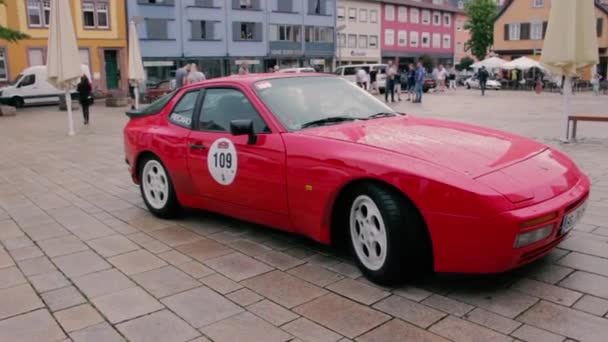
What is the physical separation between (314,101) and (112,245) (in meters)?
2.20

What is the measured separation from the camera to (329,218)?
415 cm

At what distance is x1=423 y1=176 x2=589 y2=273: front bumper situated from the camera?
3.33 metres

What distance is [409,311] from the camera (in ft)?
11.5

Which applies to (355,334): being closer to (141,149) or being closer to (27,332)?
(27,332)

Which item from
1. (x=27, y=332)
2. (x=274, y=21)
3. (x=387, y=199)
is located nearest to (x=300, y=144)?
(x=387, y=199)

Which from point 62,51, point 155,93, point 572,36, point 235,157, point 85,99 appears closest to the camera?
point 235,157

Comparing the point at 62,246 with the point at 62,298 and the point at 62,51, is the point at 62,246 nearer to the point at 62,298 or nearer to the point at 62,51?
the point at 62,298

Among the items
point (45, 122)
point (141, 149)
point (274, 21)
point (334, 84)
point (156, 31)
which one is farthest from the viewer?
point (274, 21)

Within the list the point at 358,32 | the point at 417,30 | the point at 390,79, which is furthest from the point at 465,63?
the point at 390,79

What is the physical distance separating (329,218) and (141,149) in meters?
→ 2.74

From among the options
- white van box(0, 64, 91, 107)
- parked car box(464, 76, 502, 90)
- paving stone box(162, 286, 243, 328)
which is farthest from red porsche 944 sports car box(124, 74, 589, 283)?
parked car box(464, 76, 502, 90)

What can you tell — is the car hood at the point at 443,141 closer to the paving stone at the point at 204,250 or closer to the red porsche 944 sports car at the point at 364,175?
the red porsche 944 sports car at the point at 364,175

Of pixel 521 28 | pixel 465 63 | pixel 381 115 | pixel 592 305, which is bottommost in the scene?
pixel 592 305

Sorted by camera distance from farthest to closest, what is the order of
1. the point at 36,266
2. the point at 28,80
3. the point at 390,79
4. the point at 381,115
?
the point at 28,80 → the point at 390,79 → the point at 381,115 → the point at 36,266
